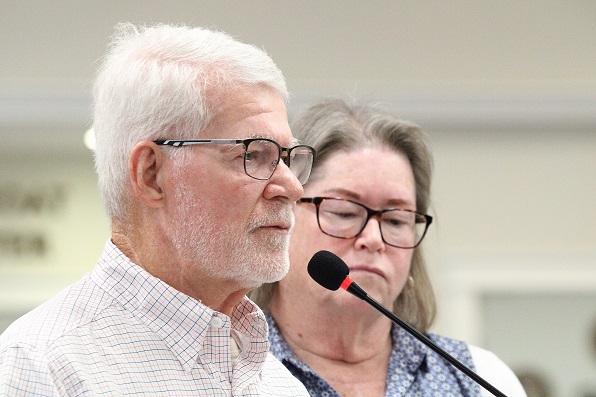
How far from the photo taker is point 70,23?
189 inches

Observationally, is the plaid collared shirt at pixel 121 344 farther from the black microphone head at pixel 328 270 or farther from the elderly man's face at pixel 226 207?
the black microphone head at pixel 328 270

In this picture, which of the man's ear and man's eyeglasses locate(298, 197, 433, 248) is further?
man's eyeglasses locate(298, 197, 433, 248)

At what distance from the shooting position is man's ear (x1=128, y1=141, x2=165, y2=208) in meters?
1.63

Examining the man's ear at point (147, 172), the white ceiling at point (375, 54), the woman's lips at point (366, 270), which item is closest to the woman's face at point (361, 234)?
the woman's lips at point (366, 270)

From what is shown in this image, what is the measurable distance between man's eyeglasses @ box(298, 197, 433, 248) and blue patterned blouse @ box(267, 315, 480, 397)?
222 millimetres

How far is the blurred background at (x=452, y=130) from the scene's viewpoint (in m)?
4.79

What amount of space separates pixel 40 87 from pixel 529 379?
2471 millimetres

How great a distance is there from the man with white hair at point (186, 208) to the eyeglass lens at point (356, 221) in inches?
24.0

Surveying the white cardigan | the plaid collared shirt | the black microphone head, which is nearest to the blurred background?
the white cardigan

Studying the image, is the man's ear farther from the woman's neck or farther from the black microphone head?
the woman's neck

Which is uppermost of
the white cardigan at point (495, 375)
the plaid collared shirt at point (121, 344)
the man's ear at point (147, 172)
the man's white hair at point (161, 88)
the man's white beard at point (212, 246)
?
the man's white hair at point (161, 88)

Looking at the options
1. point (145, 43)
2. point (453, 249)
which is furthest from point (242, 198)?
point (453, 249)

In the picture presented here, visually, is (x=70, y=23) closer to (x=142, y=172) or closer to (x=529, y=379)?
(x=529, y=379)

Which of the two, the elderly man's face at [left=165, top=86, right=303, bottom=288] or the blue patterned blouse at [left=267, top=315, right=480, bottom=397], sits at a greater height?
the elderly man's face at [left=165, top=86, right=303, bottom=288]
